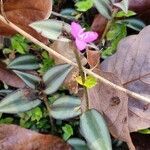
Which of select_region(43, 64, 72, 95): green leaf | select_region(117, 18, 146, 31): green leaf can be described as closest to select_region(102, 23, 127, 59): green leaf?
select_region(117, 18, 146, 31): green leaf

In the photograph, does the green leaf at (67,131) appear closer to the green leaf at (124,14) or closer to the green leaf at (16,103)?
the green leaf at (16,103)

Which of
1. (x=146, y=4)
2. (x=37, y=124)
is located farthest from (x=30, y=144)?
(x=146, y=4)

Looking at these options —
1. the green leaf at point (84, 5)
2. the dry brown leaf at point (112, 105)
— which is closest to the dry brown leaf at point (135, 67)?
the dry brown leaf at point (112, 105)

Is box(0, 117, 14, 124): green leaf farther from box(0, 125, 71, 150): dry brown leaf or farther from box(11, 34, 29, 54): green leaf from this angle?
box(11, 34, 29, 54): green leaf

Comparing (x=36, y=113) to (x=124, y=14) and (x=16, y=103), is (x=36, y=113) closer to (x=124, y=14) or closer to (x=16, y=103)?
Result: (x=16, y=103)

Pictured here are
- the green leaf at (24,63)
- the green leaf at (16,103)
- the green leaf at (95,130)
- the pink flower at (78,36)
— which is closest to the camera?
the pink flower at (78,36)
